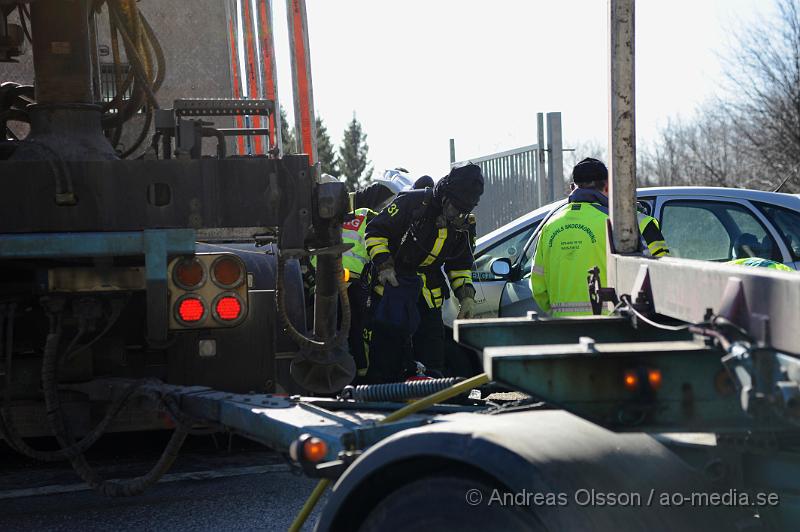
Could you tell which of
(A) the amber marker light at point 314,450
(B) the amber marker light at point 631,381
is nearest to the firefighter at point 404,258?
(A) the amber marker light at point 314,450

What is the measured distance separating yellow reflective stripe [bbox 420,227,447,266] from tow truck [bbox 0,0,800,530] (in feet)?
5.82

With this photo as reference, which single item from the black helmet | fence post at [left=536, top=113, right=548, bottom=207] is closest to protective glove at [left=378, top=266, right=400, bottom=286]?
the black helmet

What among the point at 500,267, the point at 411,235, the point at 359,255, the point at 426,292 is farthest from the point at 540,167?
the point at 411,235

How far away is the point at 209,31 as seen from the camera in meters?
8.03

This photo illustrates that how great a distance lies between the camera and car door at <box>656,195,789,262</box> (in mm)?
7488

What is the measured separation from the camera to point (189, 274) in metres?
4.46

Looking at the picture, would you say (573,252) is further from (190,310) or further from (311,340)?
(190,310)

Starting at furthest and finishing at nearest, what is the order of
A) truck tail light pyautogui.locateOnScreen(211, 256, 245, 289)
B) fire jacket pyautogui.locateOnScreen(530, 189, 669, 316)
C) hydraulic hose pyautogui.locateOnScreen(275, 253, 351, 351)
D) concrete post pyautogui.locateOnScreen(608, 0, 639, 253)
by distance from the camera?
fire jacket pyautogui.locateOnScreen(530, 189, 669, 316), hydraulic hose pyautogui.locateOnScreen(275, 253, 351, 351), truck tail light pyautogui.locateOnScreen(211, 256, 245, 289), concrete post pyautogui.locateOnScreen(608, 0, 639, 253)

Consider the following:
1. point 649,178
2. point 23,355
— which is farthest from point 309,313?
point 649,178

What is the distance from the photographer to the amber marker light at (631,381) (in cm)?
224

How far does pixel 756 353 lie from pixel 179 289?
290 cm

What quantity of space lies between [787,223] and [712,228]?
52 cm

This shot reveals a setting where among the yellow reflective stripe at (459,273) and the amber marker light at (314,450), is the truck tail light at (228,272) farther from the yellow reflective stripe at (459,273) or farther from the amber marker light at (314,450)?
the yellow reflective stripe at (459,273)

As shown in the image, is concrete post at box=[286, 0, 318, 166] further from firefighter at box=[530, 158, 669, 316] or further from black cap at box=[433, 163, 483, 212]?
firefighter at box=[530, 158, 669, 316]
